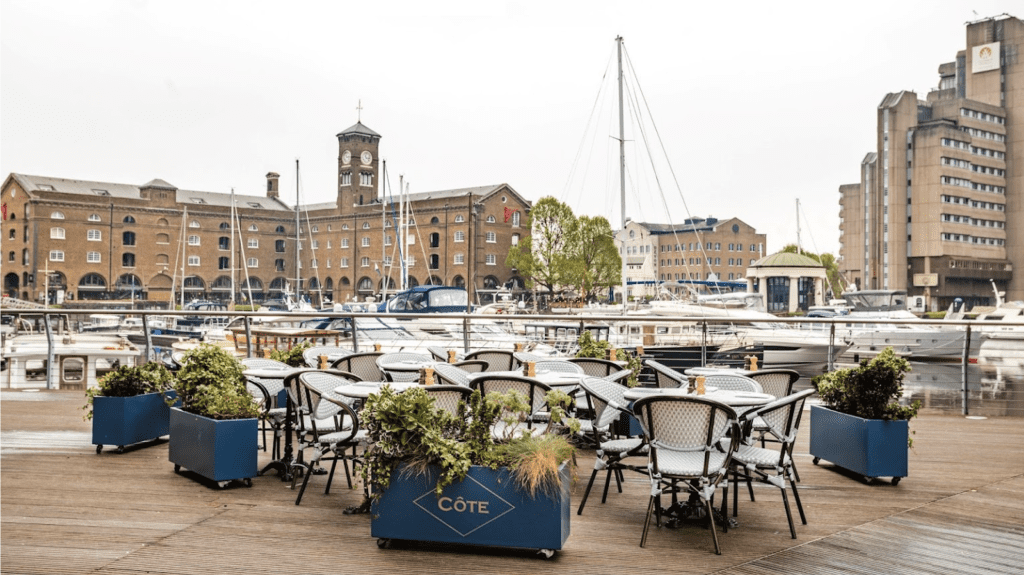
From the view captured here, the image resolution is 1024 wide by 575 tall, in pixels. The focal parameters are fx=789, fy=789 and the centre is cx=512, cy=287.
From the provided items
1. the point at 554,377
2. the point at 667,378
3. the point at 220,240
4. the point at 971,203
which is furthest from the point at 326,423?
the point at 220,240

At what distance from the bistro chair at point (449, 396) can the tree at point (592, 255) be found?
54322 mm

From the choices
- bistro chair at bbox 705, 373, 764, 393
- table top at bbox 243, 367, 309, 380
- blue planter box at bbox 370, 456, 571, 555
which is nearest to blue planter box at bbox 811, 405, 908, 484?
bistro chair at bbox 705, 373, 764, 393

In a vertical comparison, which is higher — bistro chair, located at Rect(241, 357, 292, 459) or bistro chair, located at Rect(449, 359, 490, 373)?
bistro chair, located at Rect(449, 359, 490, 373)

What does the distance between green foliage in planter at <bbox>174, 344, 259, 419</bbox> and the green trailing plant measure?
4666mm

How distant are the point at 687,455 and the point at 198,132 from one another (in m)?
82.3

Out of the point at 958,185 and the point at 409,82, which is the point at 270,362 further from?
the point at 409,82

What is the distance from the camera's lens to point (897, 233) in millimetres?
67000

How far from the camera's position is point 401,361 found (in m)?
7.80

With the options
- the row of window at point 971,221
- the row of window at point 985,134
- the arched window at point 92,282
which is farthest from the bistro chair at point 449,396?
the row of window at point 985,134

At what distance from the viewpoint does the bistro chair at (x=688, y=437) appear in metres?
4.36

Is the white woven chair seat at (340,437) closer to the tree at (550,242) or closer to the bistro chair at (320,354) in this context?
the bistro chair at (320,354)

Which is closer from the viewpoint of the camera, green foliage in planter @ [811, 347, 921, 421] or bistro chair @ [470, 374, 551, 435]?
bistro chair @ [470, 374, 551, 435]

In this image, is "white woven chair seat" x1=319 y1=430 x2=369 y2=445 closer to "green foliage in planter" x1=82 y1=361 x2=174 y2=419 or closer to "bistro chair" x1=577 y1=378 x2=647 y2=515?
"bistro chair" x1=577 y1=378 x2=647 y2=515

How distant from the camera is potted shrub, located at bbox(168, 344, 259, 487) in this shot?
5855 millimetres
